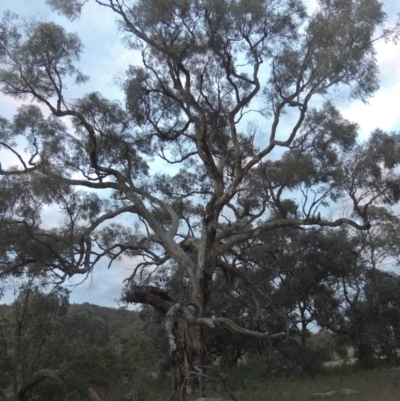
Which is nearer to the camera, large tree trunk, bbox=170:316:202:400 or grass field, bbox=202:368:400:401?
grass field, bbox=202:368:400:401

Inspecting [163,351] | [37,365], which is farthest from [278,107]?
[163,351]

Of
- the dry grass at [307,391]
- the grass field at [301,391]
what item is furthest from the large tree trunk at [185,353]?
the dry grass at [307,391]

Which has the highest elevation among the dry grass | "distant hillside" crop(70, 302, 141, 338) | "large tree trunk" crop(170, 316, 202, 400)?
"distant hillside" crop(70, 302, 141, 338)

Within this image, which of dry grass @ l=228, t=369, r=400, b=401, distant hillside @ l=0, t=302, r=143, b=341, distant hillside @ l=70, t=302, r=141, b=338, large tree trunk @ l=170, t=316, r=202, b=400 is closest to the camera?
dry grass @ l=228, t=369, r=400, b=401

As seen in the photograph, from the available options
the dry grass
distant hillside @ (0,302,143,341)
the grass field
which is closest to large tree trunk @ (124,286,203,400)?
the grass field

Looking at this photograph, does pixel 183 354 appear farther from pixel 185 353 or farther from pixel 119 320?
pixel 119 320

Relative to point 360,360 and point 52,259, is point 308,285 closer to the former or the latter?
point 360,360

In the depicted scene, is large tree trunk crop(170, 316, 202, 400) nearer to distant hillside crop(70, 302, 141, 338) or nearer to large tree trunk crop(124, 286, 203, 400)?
large tree trunk crop(124, 286, 203, 400)

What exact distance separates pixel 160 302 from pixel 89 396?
2.81 m

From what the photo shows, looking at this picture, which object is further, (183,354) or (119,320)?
(119,320)

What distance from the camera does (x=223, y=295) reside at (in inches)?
824

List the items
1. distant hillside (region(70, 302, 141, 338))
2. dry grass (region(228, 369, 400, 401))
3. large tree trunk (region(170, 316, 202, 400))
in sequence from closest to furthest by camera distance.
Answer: dry grass (region(228, 369, 400, 401))
large tree trunk (region(170, 316, 202, 400))
distant hillside (region(70, 302, 141, 338))

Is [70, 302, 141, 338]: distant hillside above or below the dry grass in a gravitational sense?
above

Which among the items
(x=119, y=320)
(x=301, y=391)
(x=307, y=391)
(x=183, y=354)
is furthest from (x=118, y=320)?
(x=183, y=354)
